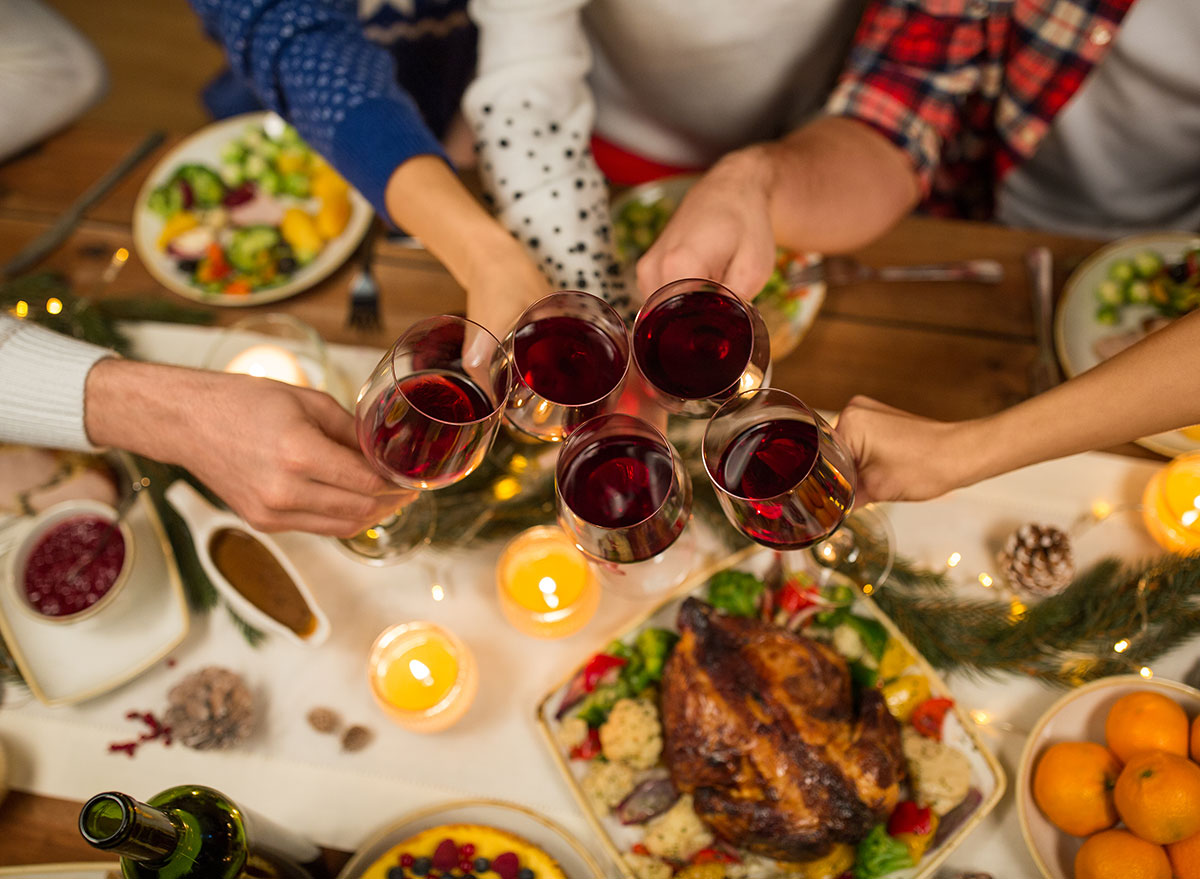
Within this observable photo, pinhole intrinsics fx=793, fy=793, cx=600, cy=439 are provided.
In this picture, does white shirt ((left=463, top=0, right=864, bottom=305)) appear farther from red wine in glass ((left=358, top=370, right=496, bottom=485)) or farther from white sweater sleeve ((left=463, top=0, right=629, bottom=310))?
red wine in glass ((left=358, top=370, right=496, bottom=485))

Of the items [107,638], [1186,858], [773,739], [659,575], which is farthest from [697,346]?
[107,638]

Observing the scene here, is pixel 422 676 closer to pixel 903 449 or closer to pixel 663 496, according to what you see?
pixel 663 496

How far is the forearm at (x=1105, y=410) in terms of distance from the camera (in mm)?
946

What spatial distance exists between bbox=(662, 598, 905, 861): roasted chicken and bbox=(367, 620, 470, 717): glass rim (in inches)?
12.3

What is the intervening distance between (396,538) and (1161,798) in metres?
1.13

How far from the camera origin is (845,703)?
115cm

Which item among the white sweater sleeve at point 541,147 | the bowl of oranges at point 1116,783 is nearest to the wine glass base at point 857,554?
the bowl of oranges at point 1116,783

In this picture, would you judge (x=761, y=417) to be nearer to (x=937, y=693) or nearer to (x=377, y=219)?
(x=937, y=693)

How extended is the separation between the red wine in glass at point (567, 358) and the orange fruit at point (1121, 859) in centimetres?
87

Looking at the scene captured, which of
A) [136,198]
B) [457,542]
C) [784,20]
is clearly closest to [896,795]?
[457,542]

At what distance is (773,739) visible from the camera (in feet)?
3.63

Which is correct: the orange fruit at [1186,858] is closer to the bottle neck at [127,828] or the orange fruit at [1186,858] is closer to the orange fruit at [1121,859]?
the orange fruit at [1121,859]

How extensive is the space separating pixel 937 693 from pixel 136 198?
184 cm

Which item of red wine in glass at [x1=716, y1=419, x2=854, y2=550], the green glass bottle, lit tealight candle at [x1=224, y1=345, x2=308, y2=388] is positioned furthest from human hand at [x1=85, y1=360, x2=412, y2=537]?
red wine in glass at [x1=716, y1=419, x2=854, y2=550]
